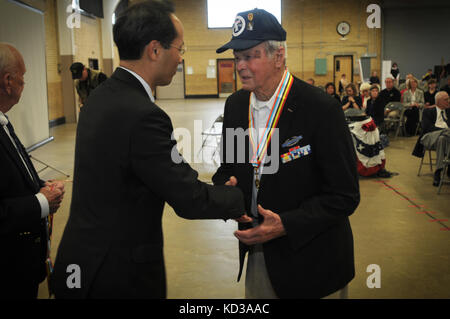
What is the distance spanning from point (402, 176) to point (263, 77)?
20.4 feet

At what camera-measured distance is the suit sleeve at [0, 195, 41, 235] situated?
179 centimetres

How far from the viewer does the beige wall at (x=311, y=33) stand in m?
24.1

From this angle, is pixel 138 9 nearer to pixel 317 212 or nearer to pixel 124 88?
pixel 124 88

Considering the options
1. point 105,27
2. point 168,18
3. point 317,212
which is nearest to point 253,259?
point 317,212

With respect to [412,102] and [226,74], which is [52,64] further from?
[226,74]

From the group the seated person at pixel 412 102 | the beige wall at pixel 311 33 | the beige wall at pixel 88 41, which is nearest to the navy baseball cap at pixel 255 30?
the seated person at pixel 412 102

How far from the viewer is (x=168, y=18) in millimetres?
1514

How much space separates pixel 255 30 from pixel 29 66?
8058 mm

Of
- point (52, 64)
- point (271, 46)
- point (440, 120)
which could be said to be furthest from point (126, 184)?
point (52, 64)

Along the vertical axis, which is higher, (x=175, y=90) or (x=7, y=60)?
(x=175, y=90)

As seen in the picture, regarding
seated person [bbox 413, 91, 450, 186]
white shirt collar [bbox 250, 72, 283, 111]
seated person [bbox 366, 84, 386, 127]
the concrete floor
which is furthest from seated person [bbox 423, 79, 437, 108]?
white shirt collar [bbox 250, 72, 283, 111]

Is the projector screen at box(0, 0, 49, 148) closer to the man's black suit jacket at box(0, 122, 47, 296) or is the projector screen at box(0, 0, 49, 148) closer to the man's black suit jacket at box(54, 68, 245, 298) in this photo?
the man's black suit jacket at box(0, 122, 47, 296)

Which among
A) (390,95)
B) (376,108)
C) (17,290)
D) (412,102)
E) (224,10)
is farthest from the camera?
(224,10)

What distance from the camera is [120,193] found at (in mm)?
1403
